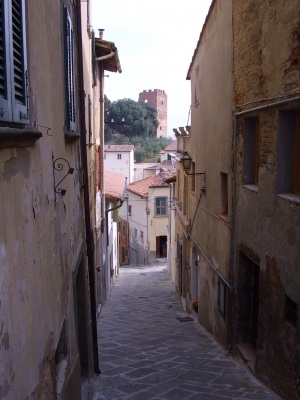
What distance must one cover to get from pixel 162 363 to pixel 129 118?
56367 mm

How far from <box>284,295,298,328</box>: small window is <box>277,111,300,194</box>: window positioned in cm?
134

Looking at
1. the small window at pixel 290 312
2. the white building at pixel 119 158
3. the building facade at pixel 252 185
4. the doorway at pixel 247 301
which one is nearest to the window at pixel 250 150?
the building facade at pixel 252 185

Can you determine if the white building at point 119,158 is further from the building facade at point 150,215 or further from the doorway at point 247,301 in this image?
the doorway at point 247,301

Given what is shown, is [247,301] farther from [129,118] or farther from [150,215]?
[129,118]

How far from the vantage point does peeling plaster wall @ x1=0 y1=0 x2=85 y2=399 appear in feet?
7.82

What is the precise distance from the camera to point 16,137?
8.20 ft

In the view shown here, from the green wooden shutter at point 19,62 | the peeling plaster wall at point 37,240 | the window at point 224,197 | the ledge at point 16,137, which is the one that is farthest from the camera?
the window at point 224,197

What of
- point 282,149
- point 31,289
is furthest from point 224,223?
point 31,289

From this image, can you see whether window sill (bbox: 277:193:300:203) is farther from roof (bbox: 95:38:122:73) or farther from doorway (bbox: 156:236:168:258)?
doorway (bbox: 156:236:168:258)

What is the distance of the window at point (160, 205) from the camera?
3606 cm

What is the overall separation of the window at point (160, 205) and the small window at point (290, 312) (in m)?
30.4

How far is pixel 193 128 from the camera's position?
1365 centimetres

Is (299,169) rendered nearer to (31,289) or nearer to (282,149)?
(282,149)

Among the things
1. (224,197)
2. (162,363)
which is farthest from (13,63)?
(224,197)
